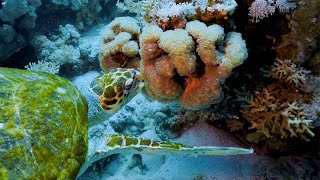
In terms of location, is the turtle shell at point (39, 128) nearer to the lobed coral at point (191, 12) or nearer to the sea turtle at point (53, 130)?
the sea turtle at point (53, 130)

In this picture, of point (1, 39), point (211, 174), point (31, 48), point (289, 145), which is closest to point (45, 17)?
point (31, 48)

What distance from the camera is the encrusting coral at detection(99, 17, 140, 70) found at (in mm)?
2463

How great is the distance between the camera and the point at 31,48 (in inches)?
177

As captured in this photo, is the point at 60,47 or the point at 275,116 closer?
the point at 275,116

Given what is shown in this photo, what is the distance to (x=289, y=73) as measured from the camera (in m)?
2.29

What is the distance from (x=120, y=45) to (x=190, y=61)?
2.39 feet

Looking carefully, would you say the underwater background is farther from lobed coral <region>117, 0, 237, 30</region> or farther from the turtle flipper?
the turtle flipper

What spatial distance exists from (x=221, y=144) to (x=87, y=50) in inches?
108

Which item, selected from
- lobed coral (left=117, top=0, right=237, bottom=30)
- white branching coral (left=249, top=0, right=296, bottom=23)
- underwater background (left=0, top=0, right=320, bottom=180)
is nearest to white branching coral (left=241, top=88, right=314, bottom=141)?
underwater background (left=0, top=0, right=320, bottom=180)

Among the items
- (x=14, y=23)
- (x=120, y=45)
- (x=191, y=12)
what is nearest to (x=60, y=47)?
(x=14, y=23)

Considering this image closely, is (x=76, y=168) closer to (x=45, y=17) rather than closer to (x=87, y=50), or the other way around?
(x=87, y=50)

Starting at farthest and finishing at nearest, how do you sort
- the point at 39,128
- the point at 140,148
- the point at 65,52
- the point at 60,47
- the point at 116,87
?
the point at 60,47
the point at 65,52
the point at 116,87
the point at 140,148
the point at 39,128

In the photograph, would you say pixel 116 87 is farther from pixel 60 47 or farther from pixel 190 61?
pixel 60 47

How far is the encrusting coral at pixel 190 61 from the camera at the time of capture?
2.04m
